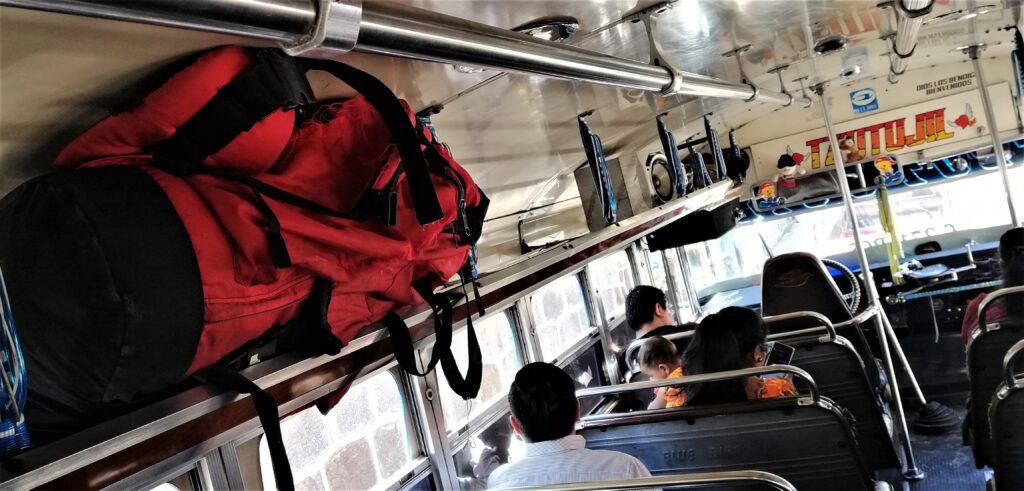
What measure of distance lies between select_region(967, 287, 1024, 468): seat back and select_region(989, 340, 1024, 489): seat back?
24.1 inches

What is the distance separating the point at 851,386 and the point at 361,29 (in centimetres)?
397

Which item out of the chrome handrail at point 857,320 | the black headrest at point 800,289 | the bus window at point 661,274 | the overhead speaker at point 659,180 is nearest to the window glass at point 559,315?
the overhead speaker at point 659,180

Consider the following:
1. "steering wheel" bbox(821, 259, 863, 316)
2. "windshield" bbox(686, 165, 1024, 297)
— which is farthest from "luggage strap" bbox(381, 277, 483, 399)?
"windshield" bbox(686, 165, 1024, 297)

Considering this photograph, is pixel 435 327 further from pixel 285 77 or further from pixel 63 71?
pixel 63 71

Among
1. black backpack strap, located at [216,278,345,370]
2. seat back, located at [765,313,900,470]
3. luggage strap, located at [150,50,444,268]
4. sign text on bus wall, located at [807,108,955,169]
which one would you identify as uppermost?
luggage strap, located at [150,50,444,268]

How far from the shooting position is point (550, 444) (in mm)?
2662

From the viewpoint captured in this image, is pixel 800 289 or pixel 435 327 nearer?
pixel 435 327

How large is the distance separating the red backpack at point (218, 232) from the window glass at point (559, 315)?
9.12 ft

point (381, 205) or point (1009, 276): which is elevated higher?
point (381, 205)

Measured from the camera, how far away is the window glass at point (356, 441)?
8.41ft

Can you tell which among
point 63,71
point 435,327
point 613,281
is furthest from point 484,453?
point 613,281

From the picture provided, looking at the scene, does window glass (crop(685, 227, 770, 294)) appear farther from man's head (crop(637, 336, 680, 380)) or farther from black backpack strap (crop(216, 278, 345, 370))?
black backpack strap (crop(216, 278, 345, 370))

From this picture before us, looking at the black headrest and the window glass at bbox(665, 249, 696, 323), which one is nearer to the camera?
the black headrest

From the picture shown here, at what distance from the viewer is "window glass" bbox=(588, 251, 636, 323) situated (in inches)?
228
